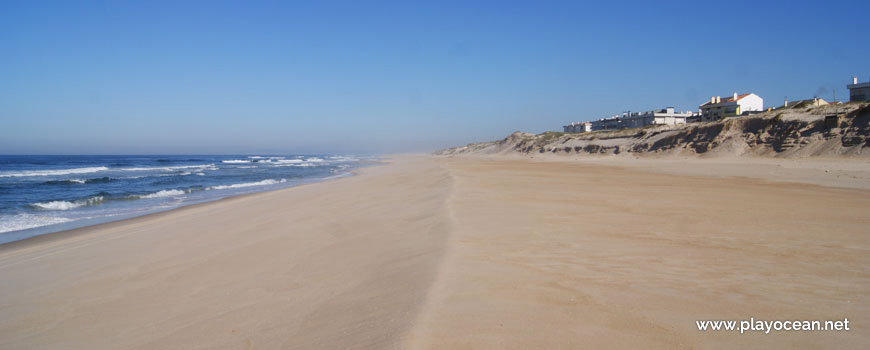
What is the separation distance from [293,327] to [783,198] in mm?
9552

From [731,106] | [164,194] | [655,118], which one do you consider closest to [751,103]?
[731,106]

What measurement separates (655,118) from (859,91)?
33374 mm

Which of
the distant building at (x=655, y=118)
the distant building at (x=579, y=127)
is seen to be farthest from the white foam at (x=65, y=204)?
the distant building at (x=579, y=127)

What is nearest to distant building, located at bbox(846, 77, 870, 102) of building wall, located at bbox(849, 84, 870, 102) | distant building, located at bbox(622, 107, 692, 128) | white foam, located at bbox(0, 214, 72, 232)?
Result: building wall, located at bbox(849, 84, 870, 102)

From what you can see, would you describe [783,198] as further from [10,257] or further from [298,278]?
[10,257]

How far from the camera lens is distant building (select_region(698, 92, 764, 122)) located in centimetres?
5103

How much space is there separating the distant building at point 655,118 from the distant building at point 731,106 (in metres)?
11.4

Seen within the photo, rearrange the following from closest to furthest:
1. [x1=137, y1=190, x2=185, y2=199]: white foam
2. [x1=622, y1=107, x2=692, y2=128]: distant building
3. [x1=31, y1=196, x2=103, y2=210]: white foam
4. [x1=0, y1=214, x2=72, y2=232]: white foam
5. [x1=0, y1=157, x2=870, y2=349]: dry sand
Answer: [x1=0, y1=157, x2=870, y2=349]: dry sand, [x1=0, y1=214, x2=72, y2=232]: white foam, [x1=31, y1=196, x2=103, y2=210]: white foam, [x1=137, y1=190, x2=185, y2=199]: white foam, [x1=622, y1=107, x2=692, y2=128]: distant building

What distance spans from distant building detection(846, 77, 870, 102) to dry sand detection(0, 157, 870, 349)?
39.8 meters

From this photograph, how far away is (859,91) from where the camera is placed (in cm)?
3428

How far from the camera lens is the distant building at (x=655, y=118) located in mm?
67750

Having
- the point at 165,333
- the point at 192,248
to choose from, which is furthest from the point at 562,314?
the point at 192,248

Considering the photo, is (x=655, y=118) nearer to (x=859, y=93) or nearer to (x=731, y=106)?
(x=731, y=106)

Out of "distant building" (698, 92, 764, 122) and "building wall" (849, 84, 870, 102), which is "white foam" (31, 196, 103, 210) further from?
"distant building" (698, 92, 764, 122)
